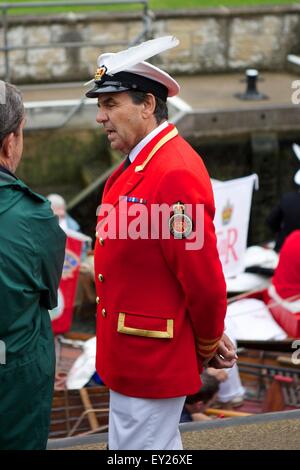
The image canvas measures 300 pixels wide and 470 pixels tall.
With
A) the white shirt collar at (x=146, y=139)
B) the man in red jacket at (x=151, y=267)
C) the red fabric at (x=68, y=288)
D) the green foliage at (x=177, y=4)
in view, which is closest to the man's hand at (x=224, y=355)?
the man in red jacket at (x=151, y=267)

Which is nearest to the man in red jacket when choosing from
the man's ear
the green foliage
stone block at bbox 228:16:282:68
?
the man's ear

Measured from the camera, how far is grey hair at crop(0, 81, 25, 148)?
291 centimetres

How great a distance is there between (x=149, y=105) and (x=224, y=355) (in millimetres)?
963

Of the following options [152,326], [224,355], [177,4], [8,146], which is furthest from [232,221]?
[177,4]

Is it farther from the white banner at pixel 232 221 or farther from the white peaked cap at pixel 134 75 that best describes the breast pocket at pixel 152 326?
the white banner at pixel 232 221

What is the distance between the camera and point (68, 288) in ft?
24.2

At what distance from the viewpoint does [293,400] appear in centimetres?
555

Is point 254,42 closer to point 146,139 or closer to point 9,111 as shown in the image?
point 146,139

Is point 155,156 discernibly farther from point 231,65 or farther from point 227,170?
point 231,65

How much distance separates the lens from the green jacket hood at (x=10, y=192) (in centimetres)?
288

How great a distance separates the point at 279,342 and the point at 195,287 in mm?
3177

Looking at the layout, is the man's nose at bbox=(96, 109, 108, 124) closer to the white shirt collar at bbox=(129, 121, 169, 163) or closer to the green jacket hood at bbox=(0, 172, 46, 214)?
the white shirt collar at bbox=(129, 121, 169, 163)

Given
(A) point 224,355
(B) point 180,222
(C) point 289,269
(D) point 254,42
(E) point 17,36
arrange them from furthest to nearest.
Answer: (D) point 254,42 < (E) point 17,36 < (C) point 289,269 < (A) point 224,355 < (B) point 180,222

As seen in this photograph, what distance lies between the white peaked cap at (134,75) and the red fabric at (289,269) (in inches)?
122
